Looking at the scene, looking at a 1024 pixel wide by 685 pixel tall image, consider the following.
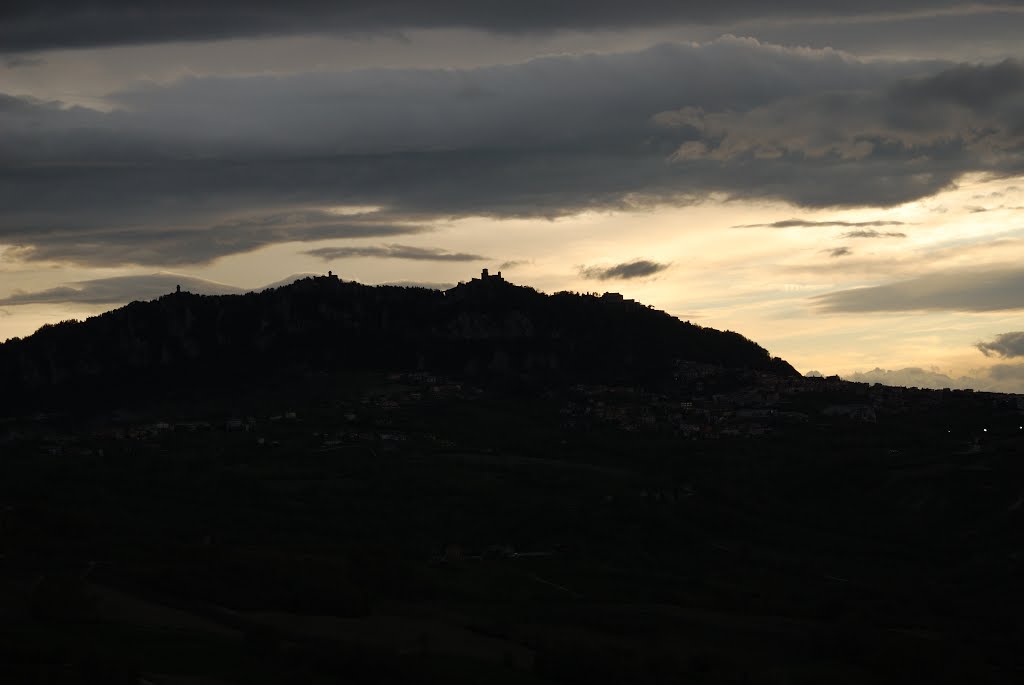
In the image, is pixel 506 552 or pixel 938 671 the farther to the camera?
pixel 506 552

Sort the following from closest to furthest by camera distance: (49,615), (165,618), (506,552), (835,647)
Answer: (49,615) → (165,618) → (835,647) → (506,552)

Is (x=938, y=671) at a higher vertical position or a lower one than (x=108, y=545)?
lower

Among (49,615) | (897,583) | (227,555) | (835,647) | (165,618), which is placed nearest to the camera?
(49,615)

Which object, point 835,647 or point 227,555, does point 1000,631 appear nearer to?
point 835,647

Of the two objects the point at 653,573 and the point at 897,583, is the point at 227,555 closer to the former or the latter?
the point at 653,573

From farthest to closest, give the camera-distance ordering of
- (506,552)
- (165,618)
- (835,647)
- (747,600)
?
(506,552) → (747,600) → (835,647) → (165,618)

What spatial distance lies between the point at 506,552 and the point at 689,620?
188 ft

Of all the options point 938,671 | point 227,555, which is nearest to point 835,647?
point 938,671

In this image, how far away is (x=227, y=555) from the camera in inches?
5468

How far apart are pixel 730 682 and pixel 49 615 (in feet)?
158

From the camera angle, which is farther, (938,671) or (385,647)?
(938,671)

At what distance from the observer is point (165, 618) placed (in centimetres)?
11319

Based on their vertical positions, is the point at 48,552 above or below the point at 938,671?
above

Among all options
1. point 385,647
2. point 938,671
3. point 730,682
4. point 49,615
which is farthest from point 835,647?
point 49,615
